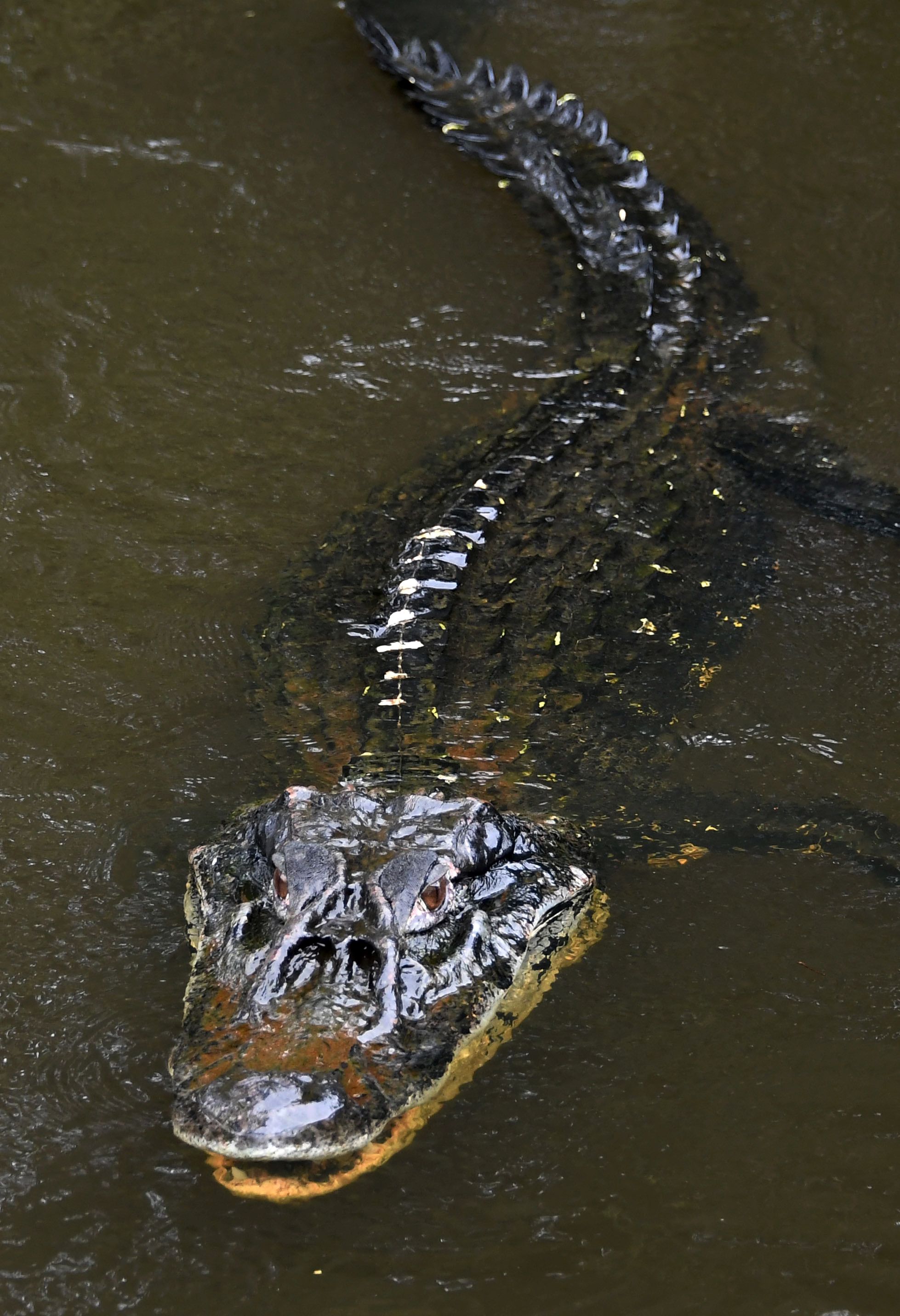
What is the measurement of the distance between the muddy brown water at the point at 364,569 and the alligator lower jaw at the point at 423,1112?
5 cm

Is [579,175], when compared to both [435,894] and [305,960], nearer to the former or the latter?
[435,894]

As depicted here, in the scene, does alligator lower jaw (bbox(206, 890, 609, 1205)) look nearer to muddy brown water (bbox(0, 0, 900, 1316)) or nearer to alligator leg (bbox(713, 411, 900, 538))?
muddy brown water (bbox(0, 0, 900, 1316))

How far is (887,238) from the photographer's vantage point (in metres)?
6.21

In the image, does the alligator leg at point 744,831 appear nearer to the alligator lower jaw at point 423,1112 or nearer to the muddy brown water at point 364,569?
the muddy brown water at point 364,569

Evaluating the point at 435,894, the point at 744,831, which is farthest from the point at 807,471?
the point at 435,894

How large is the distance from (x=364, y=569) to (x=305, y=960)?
1.84 metres

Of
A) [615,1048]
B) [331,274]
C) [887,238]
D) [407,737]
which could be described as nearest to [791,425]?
[887,238]

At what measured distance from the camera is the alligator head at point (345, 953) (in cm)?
228

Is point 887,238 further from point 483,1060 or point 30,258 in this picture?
point 483,1060

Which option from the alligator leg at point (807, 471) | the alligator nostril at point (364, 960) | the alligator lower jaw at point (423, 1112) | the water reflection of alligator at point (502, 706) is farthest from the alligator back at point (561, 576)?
the alligator nostril at point (364, 960)

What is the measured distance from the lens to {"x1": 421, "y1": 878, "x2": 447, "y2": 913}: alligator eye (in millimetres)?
2842

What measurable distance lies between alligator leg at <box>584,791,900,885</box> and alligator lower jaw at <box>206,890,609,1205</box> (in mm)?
220

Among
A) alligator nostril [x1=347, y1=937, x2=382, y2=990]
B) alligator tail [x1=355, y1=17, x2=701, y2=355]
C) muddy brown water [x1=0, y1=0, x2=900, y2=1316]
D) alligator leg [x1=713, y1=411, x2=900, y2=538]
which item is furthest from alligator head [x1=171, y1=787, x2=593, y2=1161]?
alligator tail [x1=355, y1=17, x2=701, y2=355]

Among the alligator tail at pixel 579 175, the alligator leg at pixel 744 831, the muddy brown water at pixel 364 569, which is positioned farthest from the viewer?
the alligator tail at pixel 579 175
